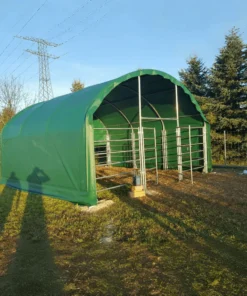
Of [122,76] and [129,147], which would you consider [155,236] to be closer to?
[122,76]

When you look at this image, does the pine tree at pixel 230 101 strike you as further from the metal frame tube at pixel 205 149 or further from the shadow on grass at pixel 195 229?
the shadow on grass at pixel 195 229

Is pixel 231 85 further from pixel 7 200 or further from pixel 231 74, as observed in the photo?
pixel 7 200

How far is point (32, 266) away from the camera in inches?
138

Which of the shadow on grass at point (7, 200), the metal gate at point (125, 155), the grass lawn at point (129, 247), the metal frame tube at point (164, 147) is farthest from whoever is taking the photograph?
the metal frame tube at point (164, 147)

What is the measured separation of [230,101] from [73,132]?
39.5 feet

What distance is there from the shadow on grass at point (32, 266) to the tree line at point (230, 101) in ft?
40.3

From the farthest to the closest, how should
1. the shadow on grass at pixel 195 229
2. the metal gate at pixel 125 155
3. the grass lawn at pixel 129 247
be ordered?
the metal gate at pixel 125 155, the shadow on grass at pixel 195 229, the grass lawn at pixel 129 247

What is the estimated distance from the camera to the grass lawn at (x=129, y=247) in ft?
9.66

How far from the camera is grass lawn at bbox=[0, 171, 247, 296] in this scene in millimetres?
2943

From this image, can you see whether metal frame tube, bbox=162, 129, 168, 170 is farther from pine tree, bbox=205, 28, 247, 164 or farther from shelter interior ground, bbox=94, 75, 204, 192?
pine tree, bbox=205, 28, 247, 164

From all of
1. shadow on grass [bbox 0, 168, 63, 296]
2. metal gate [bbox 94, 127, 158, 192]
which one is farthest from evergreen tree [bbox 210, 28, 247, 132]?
shadow on grass [bbox 0, 168, 63, 296]

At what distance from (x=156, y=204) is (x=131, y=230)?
174 cm

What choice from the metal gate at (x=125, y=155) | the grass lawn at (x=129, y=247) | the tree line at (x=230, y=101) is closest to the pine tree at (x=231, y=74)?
the tree line at (x=230, y=101)

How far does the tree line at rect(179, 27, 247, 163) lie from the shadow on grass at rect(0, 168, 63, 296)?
1230cm
